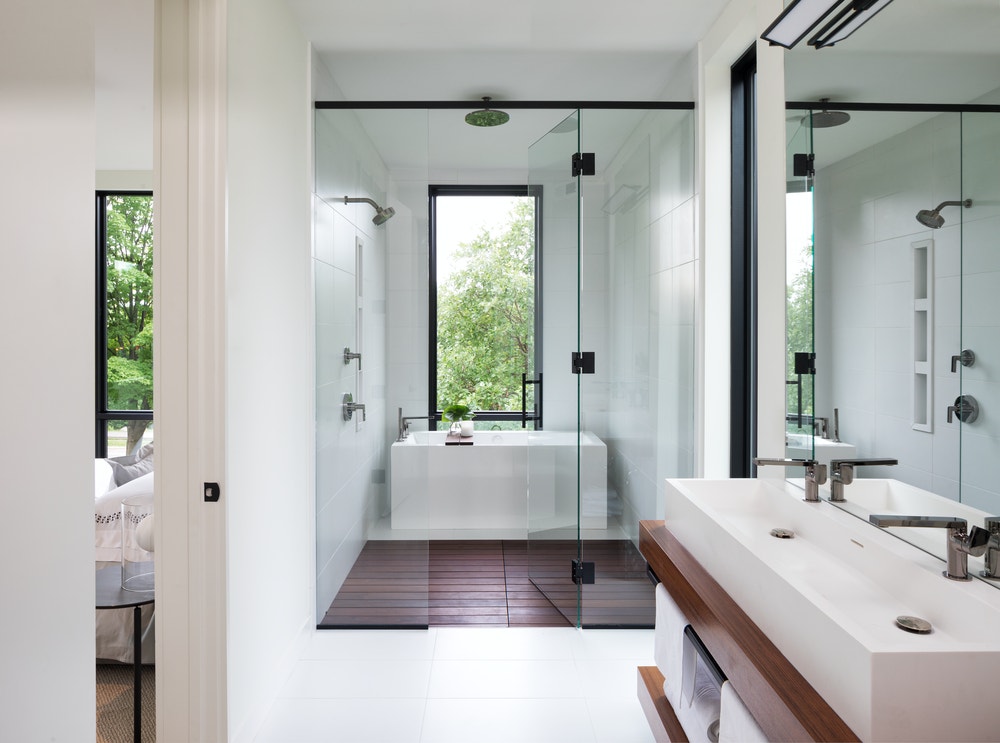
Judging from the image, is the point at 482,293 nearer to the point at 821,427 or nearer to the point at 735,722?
the point at 821,427

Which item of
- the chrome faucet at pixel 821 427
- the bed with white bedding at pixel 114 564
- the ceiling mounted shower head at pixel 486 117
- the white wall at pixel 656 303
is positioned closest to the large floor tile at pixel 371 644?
the bed with white bedding at pixel 114 564

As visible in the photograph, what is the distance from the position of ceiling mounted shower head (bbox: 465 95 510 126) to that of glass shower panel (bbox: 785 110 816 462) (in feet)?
5.08

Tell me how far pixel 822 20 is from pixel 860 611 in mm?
1348

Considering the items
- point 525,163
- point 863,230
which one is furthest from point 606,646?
point 525,163

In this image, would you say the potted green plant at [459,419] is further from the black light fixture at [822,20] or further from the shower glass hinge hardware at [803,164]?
the black light fixture at [822,20]

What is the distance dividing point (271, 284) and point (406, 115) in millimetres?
1121

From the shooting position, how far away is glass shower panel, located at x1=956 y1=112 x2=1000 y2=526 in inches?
43.1

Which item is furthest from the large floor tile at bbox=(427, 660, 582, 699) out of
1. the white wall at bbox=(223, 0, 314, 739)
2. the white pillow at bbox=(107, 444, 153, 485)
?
the white pillow at bbox=(107, 444, 153, 485)

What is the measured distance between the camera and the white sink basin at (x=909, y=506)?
46.3 inches

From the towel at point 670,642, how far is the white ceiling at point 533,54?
129 cm

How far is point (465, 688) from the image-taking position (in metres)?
2.34

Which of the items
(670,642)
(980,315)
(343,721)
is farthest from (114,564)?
(980,315)

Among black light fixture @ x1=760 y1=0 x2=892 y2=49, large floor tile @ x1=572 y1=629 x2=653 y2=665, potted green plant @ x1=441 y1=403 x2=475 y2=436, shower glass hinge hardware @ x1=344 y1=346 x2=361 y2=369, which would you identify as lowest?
large floor tile @ x1=572 y1=629 x2=653 y2=665

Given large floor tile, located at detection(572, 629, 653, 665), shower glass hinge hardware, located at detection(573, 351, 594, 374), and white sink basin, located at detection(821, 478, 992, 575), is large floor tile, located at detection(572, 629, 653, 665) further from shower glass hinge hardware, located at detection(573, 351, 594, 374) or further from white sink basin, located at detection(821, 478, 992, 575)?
white sink basin, located at detection(821, 478, 992, 575)
